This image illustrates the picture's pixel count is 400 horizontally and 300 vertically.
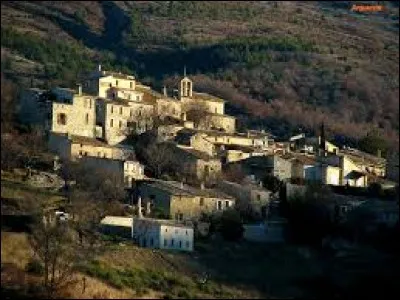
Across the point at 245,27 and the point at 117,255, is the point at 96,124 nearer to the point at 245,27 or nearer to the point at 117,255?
the point at 117,255

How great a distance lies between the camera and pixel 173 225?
2191 centimetres

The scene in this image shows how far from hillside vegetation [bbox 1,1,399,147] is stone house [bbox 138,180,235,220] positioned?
8.68m

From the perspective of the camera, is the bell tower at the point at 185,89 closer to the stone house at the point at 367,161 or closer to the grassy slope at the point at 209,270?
the stone house at the point at 367,161

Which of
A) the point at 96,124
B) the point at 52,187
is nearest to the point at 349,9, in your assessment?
the point at 96,124

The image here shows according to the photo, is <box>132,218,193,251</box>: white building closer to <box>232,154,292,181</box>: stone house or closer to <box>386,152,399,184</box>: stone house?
<box>232,154,292,181</box>: stone house

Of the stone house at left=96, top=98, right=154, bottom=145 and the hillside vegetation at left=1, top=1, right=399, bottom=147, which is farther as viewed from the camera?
the hillside vegetation at left=1, top=1, right=399, bottom=147

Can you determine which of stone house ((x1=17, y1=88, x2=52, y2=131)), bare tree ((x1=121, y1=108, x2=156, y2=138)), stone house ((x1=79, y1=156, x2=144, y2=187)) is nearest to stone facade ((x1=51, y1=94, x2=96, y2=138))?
stone house ((x1=17, y1=88, x2=52, y2=131))

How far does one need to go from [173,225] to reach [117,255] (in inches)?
61.1

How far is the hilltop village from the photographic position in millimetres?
22875

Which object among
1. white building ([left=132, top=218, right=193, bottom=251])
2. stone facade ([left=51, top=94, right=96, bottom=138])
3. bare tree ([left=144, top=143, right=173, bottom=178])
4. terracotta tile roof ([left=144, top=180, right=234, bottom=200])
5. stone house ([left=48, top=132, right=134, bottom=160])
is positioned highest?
stone facade ([left=51, top=94, right=96, bottom=138])

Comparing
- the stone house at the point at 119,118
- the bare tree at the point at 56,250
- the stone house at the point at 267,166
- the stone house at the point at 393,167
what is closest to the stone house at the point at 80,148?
the stone house at the point at 119,118

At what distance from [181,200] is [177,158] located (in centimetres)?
286

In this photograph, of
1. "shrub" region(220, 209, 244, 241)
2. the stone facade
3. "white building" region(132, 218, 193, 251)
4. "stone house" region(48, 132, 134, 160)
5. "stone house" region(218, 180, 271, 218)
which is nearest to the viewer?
"white building" region(132, 218, 193, 251)

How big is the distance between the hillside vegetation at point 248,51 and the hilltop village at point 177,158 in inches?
151
